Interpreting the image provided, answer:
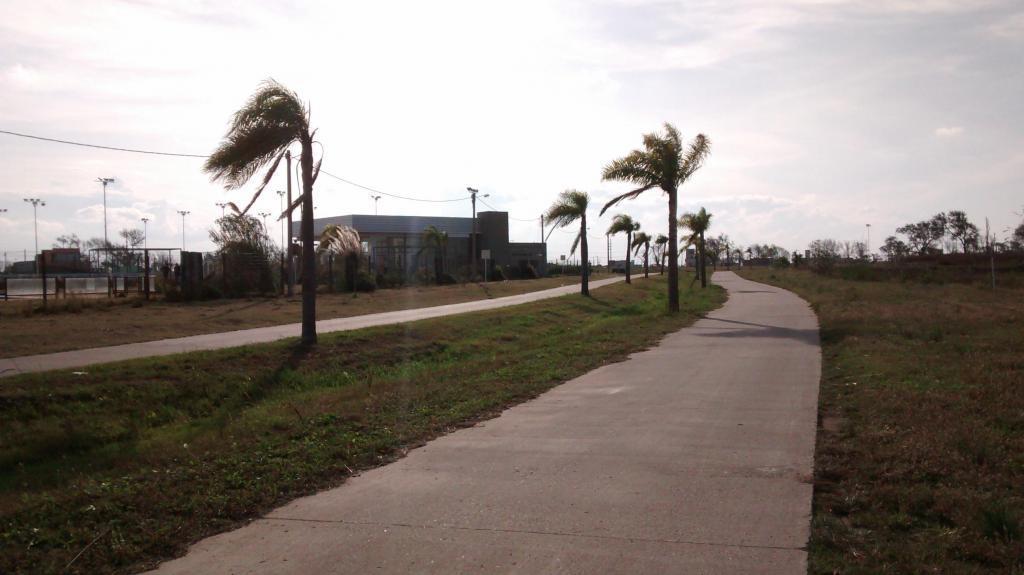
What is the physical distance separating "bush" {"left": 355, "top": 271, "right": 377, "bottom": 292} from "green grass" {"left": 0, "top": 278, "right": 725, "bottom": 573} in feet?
56.7

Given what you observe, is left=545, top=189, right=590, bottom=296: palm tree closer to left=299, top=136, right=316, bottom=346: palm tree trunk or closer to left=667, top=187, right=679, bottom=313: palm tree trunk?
Answer: left=667, top=187, right=679, bottom=313: palm tree trunk

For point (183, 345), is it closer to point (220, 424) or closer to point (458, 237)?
point (220, 424)

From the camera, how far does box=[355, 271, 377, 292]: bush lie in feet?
117

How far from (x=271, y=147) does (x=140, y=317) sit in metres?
8.23

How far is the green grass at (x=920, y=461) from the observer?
15.8 feet

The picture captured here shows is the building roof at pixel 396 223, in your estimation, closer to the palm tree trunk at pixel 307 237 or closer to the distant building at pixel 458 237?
the distant building at pixel 458 237

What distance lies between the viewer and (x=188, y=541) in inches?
211

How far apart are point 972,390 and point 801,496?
4935mm

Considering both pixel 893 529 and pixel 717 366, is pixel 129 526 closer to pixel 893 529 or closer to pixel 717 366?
pixel 893 529

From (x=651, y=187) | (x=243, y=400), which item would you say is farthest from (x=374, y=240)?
(x=243, y=400)

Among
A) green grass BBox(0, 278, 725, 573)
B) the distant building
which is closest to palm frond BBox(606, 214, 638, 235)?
the distant building

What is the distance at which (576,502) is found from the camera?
593cm

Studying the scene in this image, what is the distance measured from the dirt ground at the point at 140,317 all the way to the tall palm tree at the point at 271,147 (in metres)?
3.95

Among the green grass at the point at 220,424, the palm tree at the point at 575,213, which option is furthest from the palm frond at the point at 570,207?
the green grass at the point at 220,424
